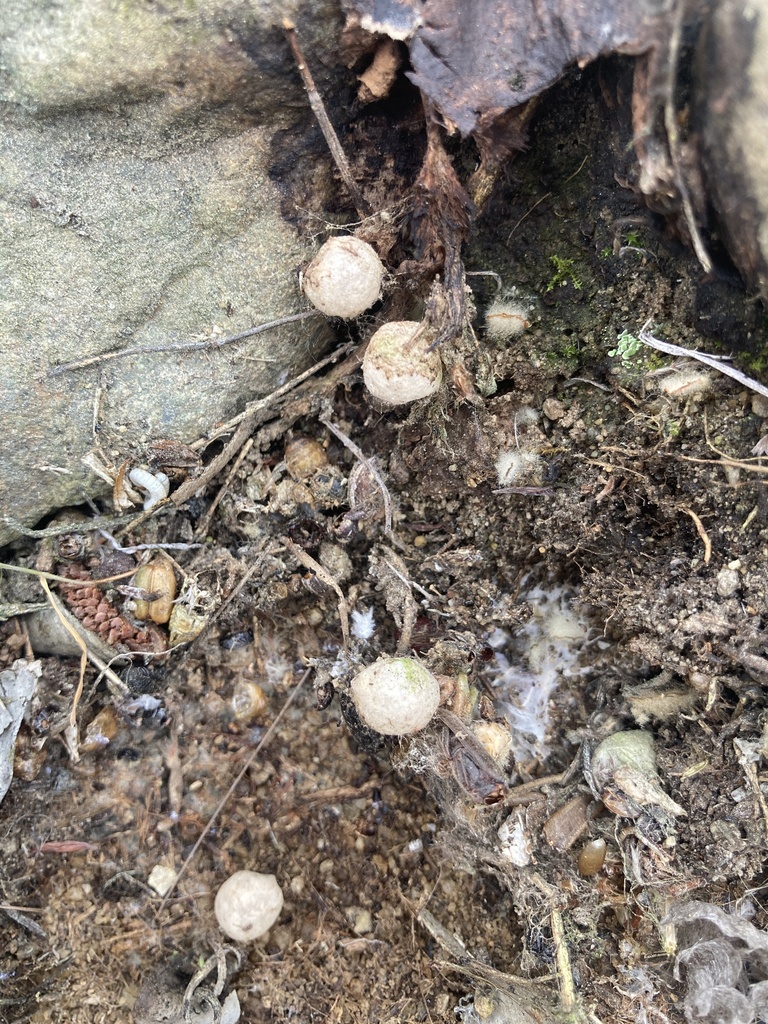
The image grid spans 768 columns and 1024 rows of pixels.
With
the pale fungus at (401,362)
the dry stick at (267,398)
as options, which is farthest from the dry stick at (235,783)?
the pale fungus at (401,362)

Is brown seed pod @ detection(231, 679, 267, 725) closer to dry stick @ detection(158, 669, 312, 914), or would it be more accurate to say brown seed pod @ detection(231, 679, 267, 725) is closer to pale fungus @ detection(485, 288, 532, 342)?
dry stick @ detection(158, 669, 312, 914)

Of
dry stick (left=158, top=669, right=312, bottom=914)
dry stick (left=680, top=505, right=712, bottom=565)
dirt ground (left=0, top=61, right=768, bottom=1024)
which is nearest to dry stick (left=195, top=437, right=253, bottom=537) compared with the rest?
dirt ground (left=0, top=61, right=768, bottom=1024)

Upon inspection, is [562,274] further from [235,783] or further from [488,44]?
[235,783]

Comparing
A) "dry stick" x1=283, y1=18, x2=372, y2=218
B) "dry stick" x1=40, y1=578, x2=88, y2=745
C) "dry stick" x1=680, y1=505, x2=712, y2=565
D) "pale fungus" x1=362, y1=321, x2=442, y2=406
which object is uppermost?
"dry stick" x1=283, y1=18, x2=372, y2=218

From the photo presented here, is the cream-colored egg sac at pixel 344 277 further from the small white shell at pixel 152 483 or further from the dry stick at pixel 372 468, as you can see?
the small white shell at pixel 152 483

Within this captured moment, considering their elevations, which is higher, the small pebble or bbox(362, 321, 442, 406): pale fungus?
bbox(362, 321, 442, 406): pale fungus

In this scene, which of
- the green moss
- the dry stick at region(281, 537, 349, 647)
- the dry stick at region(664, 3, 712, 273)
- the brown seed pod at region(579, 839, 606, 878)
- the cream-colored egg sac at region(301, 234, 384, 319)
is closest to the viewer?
the dry stick at region(664, 3, 712, 273)

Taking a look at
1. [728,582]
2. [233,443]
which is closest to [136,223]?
[233,443]
